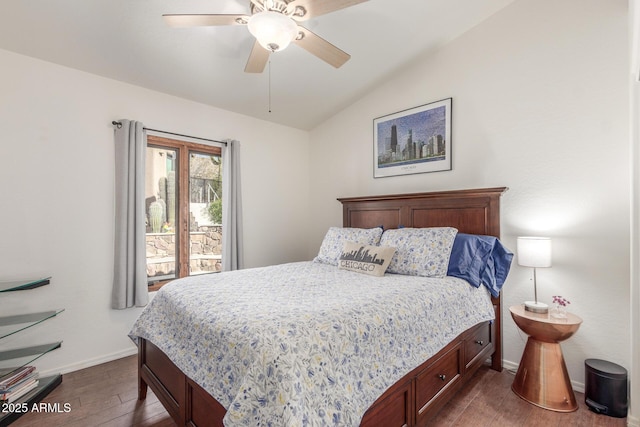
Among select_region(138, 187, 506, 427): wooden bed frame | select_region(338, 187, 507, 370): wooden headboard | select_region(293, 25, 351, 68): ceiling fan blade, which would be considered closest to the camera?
select_region(138, 187, 506, 427): wooden bed frame

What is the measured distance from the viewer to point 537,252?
7.00 ft

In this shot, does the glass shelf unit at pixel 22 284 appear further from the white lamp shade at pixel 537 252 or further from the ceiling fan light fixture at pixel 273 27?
the white lamp shade at pixel 537 252

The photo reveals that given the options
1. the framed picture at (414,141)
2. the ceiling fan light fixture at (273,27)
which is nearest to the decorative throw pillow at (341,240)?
the framed picture at (414,141)

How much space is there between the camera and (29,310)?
2.32m

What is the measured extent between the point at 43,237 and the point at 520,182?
3.97 meters

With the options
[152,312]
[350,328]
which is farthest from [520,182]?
[152,312]

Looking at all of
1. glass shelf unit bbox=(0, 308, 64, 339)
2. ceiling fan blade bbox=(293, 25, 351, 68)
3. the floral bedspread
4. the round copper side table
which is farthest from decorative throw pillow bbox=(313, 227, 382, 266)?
glass shelf unit bbox=(0, 308, 64, 339)

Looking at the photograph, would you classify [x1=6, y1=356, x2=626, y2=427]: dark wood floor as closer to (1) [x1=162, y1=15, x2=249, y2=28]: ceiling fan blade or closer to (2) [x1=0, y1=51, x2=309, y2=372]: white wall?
(2) [x1=0, y1=51, x2=309, y2=372]: white wall

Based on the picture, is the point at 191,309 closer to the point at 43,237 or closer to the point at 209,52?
the point at 43,237

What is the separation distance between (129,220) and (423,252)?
103 inches

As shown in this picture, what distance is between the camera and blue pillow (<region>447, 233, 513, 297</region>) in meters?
2.26

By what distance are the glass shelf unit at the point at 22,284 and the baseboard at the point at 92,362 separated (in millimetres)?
736

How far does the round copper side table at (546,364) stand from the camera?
6.39ft

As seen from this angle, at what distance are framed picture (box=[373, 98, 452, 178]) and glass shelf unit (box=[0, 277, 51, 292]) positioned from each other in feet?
10.6
